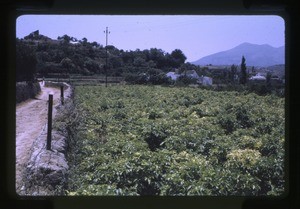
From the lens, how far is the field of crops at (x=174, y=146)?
292 cm

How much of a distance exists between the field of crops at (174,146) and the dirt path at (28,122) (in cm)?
30

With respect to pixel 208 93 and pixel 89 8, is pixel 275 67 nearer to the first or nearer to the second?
pixel 89 8

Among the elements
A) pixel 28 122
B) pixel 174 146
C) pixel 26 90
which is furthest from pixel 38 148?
pixel 174 146

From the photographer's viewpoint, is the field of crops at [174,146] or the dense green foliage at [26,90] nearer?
the dense green foliage at [26,90]

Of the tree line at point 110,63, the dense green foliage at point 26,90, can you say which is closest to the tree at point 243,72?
the tree line at point 110,63

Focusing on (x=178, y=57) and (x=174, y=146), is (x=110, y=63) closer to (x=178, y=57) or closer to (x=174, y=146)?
(x=178, y=57)

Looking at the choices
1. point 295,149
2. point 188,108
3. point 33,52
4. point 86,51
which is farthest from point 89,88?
point 188,108

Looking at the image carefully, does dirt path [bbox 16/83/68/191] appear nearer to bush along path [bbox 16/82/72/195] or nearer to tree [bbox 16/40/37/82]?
bush along path [bbox 16/82/72/195]

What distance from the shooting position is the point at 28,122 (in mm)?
2559

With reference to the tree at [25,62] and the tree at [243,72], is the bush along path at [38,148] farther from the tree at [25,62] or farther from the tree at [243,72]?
the tree at [243,72]

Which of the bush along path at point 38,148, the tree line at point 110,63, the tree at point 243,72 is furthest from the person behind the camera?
the tree at point 243,72

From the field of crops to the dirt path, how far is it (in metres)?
0.30

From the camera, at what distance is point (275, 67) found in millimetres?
2426

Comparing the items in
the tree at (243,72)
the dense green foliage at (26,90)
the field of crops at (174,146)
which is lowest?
the field of crops at (174,146)
